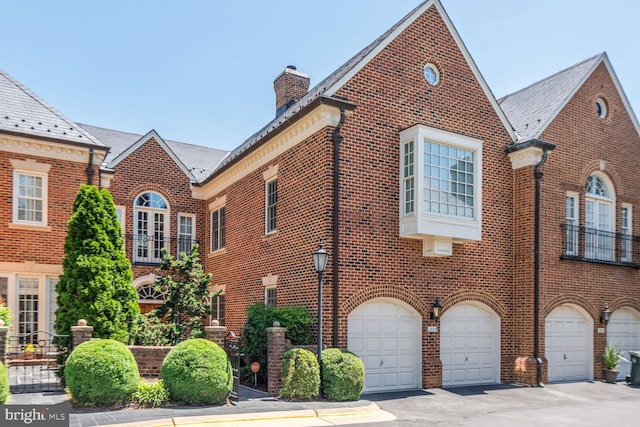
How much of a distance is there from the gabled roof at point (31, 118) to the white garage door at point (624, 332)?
1753 cm

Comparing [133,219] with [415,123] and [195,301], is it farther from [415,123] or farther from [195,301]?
[415,123]

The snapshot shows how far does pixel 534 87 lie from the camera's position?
20.2 m

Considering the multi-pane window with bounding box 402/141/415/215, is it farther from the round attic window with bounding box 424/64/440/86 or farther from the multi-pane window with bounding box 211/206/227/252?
the multi-pane window with bounding box 211/206/227/252

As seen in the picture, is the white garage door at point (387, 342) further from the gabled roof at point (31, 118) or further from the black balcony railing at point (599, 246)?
the gabled roof at point (31, 118)

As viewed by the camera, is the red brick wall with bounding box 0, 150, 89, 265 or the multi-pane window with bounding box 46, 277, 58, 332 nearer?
the red brick wall with bounding box 0, 150, 89, 265

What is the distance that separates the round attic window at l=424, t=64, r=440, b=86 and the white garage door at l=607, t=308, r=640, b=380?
9872 mm

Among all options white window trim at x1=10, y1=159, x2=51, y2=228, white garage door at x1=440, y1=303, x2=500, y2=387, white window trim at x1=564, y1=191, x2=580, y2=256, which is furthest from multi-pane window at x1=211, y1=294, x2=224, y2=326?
white window trim at x1=564, y1=191, x2=580, y2=256

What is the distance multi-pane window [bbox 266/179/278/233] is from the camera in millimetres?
Result: 16328

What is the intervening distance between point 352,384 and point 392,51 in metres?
8.58

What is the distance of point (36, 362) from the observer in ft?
51.9

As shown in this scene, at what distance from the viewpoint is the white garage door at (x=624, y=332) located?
18.2 m

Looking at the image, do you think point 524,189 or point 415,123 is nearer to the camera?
point 415,123


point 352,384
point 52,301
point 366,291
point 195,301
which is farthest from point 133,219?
point 352,384

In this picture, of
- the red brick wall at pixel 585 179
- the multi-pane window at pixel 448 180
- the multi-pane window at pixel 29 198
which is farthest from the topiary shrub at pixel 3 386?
the red brick wall at pixel 585 179
